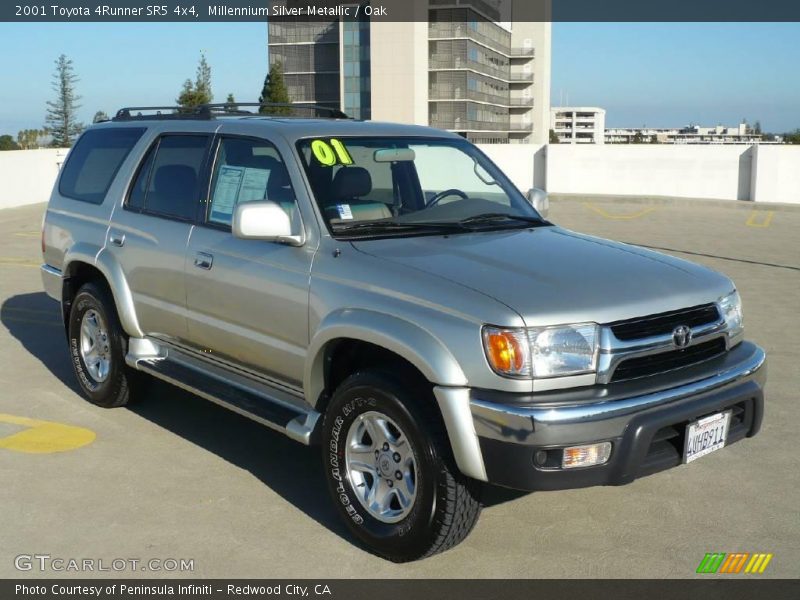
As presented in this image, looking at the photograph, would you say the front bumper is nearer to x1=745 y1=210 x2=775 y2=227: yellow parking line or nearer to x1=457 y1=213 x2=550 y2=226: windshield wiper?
x1=457 y1=213 x2=550 y2=226: windshield wiper

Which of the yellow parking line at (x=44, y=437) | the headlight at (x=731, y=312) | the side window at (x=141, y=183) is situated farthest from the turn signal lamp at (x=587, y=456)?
the side window at (x=141, y=183)

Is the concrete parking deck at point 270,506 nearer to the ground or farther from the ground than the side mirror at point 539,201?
nearer to the ground

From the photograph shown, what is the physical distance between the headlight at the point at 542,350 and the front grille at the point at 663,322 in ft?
Answer: 0.50

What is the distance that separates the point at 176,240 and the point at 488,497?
2.24m

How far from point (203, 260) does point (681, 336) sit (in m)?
2.54

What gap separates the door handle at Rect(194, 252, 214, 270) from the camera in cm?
501

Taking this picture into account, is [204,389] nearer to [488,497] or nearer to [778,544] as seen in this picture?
[488,497]

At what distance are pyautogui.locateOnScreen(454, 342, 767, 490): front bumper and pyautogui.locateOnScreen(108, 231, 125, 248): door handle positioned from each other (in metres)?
3.01

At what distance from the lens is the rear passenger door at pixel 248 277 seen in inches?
177

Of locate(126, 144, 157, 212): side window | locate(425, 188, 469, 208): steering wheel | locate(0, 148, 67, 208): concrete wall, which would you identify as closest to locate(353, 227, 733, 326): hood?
locate(425, 188, 469, 208): steering wheel

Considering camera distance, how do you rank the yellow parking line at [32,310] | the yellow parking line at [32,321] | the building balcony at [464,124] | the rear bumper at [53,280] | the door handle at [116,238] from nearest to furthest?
the door handle at [116,238], the rear bumper at [53,280], the yellow parking line at [32,321], the yellow parking line at [32,310], the building balcony at [464,124]

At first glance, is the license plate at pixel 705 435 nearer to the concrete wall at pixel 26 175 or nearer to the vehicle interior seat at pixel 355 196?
the vehicle interior seat at pixel 355 196

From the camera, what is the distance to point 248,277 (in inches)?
186

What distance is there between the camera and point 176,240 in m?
5.30
